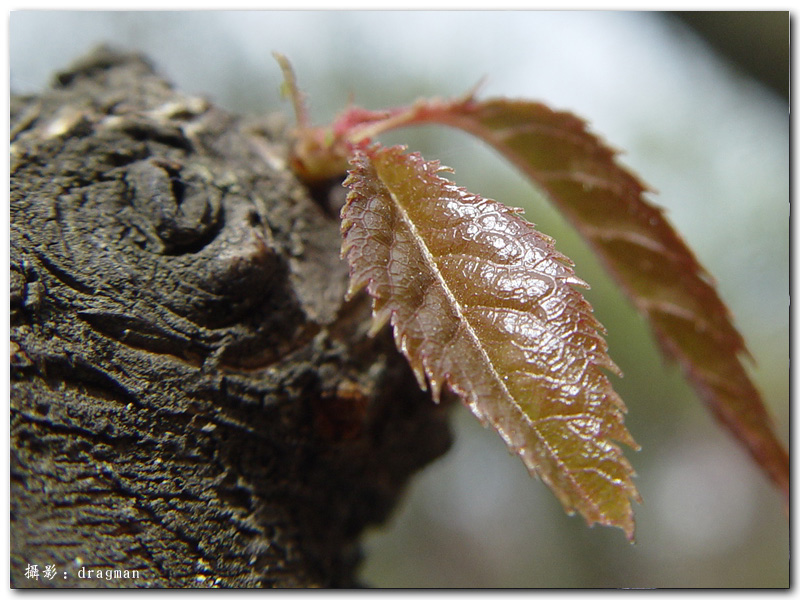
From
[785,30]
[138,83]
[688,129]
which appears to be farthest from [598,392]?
[688,129]

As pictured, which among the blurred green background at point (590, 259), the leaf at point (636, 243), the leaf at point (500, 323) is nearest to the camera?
the leaf at point (500, 323)

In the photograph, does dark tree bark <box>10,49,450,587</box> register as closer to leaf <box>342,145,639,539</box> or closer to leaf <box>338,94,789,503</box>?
leaf <box>342,145,639,539</box>

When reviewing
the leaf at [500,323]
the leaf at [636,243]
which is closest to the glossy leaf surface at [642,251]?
the leaf at [636,243]

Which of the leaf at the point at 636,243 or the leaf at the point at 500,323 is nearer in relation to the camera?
the leaf at the point at 500,323

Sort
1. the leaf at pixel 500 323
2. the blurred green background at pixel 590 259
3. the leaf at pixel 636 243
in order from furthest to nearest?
the blurred green background at pixel 590 259
the leaf at pixel 636 243
the leaf at pixel 500 323

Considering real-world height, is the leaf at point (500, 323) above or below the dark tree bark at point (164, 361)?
above

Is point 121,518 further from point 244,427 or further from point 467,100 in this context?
point 467,100

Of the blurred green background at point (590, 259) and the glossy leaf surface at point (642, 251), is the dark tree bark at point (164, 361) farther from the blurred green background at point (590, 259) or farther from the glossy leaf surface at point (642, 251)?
the blurred green background at point (590, 259)
